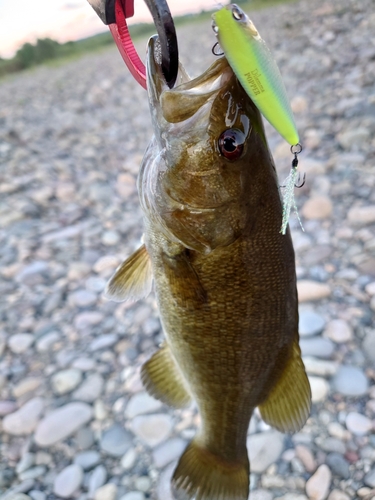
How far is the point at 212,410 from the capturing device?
1688 mm

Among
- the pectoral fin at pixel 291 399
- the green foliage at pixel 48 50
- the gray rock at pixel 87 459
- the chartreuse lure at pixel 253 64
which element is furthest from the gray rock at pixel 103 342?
the green foliage at pixel 48 50

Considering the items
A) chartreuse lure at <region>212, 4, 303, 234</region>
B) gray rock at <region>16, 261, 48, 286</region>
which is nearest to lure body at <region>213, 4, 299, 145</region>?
chartreuse lure at <region>212, 4, 303, 234</region>

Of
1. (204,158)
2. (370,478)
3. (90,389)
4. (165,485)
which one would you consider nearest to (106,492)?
(165,485)

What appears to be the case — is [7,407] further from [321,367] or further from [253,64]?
[253,64]

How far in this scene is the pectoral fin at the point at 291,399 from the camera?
61.3 inches

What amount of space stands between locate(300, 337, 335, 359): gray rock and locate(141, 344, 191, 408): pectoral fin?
1.08m

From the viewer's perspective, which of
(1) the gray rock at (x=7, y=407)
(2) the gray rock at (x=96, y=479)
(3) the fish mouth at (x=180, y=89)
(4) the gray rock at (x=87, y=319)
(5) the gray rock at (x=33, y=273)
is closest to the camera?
(3) the fish mouth at (x=180, y=89)

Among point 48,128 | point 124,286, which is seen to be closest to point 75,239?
point 124,286

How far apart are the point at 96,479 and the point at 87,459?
5.9 inches

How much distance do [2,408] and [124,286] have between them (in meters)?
1.69

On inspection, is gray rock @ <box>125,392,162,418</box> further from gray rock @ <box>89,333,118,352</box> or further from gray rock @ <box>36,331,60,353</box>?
gray rock @ <box>36,331,60,353</box>

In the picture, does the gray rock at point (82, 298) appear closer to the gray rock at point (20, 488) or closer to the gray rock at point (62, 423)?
the gray rock at point (62, 423)

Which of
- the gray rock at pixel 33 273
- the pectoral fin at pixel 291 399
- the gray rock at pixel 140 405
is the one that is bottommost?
the gray rock at pixel 140 405

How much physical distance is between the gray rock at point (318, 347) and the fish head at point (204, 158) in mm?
1618
